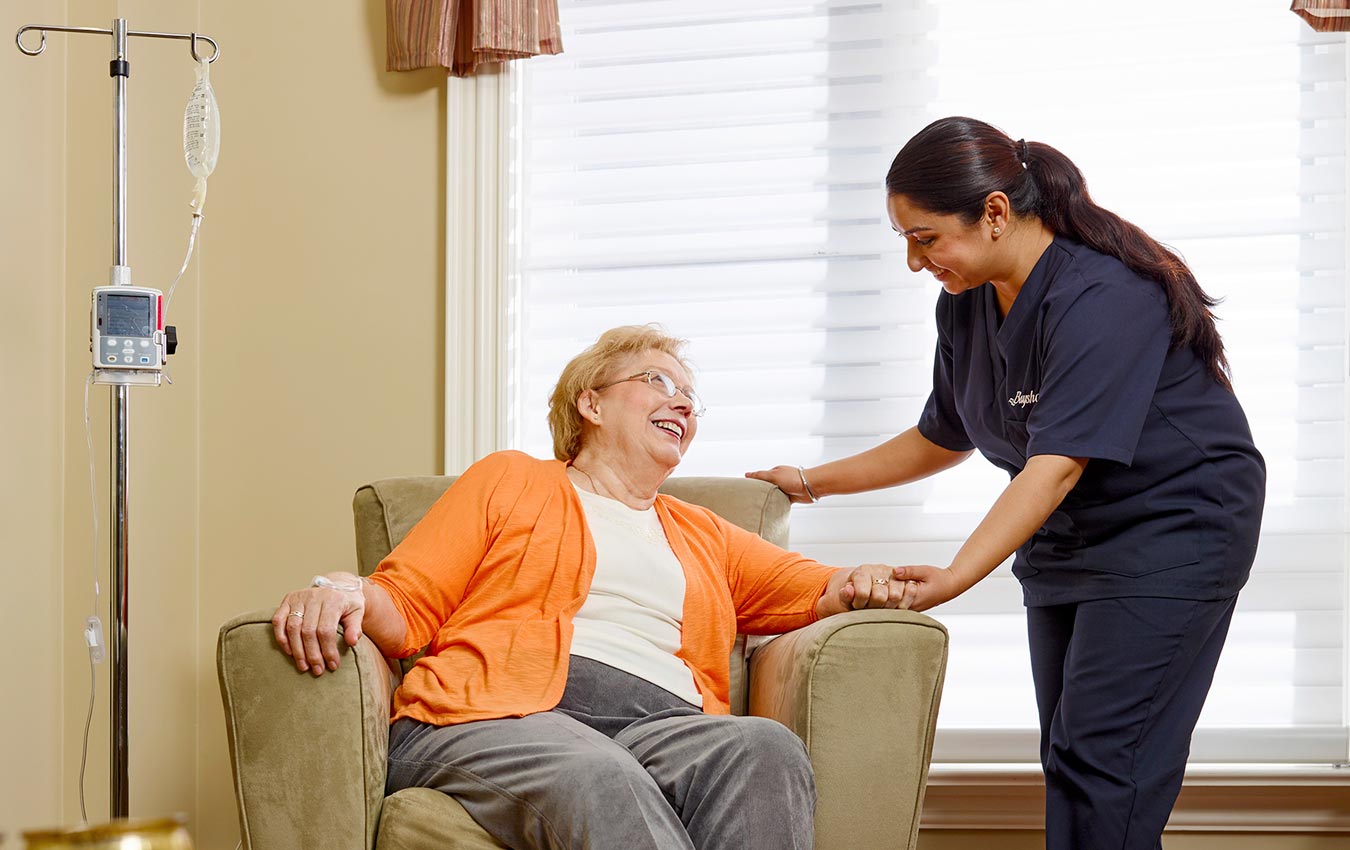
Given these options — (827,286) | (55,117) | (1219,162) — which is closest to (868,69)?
(827,286)

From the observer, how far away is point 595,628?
5.72 ft

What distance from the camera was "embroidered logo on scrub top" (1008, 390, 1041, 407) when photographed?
1.71 metres

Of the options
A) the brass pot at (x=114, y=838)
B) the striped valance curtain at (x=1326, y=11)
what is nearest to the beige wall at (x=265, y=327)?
the striped valance curtain at (x=1326, y=11)

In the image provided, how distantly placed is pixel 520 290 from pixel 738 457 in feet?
2.03

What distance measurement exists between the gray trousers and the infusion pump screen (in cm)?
86

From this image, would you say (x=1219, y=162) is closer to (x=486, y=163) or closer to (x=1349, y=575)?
(x=1349, y=575)

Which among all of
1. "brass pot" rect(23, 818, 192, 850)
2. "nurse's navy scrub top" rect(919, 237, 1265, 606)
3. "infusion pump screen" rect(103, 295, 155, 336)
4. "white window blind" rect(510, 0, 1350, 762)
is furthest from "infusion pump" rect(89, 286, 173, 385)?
"brass pot" rect(23, 818, 192, 850)

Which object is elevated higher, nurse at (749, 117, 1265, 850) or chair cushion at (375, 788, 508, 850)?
nurse at (749, 117, 1265, 850)

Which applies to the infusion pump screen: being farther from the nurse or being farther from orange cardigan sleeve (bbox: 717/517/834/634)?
the nurse

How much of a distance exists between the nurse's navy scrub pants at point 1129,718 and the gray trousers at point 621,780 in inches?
17.1

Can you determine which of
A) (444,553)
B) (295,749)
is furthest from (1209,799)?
(295,749)

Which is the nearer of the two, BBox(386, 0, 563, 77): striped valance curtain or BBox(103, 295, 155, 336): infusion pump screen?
BBox(103, 295, 155, 336): infusion pump screen

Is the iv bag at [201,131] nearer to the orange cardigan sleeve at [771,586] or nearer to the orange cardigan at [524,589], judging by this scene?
the orange cardigan at [524,589]

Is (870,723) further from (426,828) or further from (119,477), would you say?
(119,477)
